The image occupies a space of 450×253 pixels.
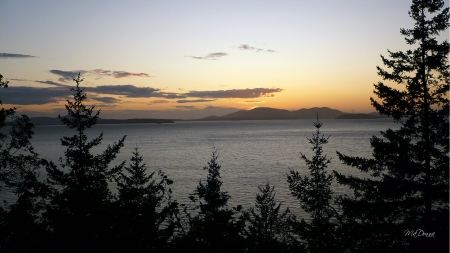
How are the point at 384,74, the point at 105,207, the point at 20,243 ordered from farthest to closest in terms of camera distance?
1. the point at 384,74
2. the point at 20,243
3. the point at 105,207

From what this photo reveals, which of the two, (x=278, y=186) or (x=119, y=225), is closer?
(x=119, y=225)

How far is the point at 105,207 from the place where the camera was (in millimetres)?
7977

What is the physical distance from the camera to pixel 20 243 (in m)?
8.79

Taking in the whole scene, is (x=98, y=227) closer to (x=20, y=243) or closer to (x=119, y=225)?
(x=119, y=225)

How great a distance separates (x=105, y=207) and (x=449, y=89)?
16.6m

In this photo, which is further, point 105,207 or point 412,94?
point 412,94

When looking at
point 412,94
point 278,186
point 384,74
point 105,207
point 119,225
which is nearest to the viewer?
point 119,225

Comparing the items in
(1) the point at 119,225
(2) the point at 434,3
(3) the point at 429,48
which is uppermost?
(2) the point at 434,3

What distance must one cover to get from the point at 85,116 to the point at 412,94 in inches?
703

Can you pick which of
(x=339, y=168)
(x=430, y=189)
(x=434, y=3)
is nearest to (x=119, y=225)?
(x=430, y=189)

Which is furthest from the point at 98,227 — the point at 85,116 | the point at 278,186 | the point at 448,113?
Answer: the point at 278,186

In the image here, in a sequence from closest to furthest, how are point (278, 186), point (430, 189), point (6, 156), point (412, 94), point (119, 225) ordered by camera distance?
point (119, 225) < point (6, 156) < point (430, 189) < point (412, 94) < point (278, 186)

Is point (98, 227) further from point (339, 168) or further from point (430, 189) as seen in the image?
point (339, 168)

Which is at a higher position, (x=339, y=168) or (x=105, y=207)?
(x=105, y=207)
